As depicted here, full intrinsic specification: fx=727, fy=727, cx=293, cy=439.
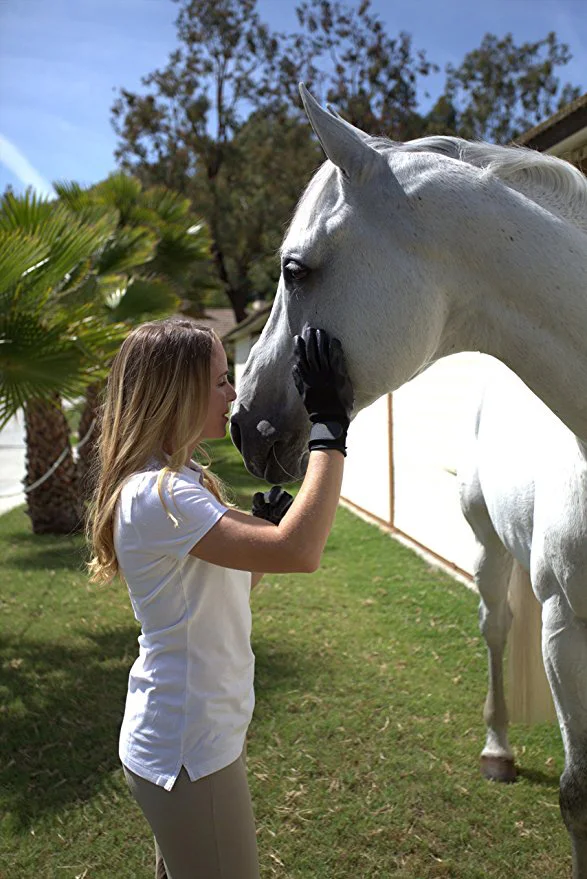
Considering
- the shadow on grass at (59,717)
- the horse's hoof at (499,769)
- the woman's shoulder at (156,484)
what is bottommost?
the shadow on grass at (59,717)

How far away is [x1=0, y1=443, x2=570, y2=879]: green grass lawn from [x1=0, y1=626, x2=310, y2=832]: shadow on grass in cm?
1

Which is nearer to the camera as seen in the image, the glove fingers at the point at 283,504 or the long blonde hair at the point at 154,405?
the long blonde hair at the point at 154,405

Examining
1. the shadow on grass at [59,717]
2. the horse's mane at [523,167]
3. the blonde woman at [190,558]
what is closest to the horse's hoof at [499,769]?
the shadow on grass at [59,717]

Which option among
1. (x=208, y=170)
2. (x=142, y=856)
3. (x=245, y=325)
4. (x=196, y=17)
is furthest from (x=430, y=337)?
(x=196, y=17)

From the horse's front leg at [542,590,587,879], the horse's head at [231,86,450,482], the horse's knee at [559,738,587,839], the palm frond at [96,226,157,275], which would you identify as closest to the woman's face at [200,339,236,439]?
the horse's head at [231,86,450,482]

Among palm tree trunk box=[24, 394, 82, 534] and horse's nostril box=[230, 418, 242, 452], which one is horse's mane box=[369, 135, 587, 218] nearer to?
horse's nostril box=[230, 418, 242, 452]

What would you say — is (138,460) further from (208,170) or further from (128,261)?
(208,170)

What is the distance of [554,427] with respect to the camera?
2.12 m

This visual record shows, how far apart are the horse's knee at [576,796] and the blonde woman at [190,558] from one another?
99cm

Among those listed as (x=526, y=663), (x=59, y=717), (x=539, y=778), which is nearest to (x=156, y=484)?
(x=526, y=663)

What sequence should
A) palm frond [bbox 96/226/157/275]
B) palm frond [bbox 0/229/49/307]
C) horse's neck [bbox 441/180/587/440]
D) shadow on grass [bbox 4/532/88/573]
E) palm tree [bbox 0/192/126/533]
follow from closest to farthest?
horse's neck [bbox 441/180/587/440], palm frond [bbox 0/229/49/307], palm tree [bbox 0/192/126/533], shadow on grass [bbox 4/532/88/573], palm frond [bbox 96/226/157/275]

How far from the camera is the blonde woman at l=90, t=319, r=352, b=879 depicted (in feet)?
4.82

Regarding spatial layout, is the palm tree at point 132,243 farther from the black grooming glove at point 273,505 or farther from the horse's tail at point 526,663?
the black grooming glove at point 273,505

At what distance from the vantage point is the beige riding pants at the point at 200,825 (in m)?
1.52
